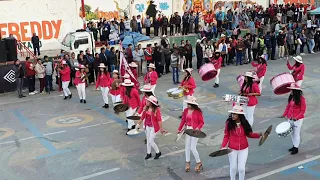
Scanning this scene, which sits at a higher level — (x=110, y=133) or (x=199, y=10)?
(x=199, y=10)

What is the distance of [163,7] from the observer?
30703 millimetres

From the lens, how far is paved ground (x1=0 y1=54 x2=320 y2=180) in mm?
9555

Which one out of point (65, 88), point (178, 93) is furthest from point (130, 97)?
point (65, 88)

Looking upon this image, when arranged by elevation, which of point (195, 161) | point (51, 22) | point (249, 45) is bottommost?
point (195, 161)

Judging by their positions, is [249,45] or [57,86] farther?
[249,45]

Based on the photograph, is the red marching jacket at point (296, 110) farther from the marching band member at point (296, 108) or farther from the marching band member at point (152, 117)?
the marching band member at point (152, 117)

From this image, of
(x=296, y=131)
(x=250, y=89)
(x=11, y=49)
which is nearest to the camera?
(x=296, y=131)

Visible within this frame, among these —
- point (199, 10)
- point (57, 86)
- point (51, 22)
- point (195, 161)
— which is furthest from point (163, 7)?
point (195, 161)

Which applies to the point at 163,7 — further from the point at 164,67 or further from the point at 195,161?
the point at 195,161

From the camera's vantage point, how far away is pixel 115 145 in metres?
11.4

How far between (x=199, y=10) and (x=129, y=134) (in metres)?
22.3

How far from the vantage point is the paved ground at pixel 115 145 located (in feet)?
31.3

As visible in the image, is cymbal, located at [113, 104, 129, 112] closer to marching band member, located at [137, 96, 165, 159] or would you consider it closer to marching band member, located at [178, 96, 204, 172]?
marching band member, located at [137, 96, 165, 159]

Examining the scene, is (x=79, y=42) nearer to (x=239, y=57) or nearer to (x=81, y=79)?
(x=81, y=79)
